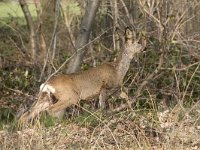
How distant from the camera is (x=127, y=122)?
310 inches

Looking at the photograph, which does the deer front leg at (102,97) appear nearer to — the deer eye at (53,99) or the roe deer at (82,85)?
the roe deer at (82,85)

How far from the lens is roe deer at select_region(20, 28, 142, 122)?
32.9ft

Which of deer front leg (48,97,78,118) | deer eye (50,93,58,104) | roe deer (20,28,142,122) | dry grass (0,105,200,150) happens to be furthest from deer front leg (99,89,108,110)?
dry grass (0,105,200,150)

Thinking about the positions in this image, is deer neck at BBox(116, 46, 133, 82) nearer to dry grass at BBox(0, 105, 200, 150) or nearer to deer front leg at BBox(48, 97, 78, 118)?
deer front leg at BBox(48, 97, 78, 118)

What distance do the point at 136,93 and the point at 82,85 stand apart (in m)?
1.43

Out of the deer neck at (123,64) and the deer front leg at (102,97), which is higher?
the deer neck at (123,64)

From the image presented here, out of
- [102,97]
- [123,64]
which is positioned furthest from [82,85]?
[123,64]

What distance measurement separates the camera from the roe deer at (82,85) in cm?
1002

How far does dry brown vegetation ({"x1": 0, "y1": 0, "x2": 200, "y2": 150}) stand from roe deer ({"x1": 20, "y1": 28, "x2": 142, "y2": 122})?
0.83ft

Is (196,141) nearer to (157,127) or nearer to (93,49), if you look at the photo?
(157,127)

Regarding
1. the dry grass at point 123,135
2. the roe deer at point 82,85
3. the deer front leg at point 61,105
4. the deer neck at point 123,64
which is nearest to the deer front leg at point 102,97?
the roe deer at point 82,85

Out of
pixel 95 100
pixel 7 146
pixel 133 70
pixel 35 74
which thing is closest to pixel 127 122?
pixel 7 146

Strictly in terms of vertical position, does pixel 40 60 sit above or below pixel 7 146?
below

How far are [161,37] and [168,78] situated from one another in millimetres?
2594
